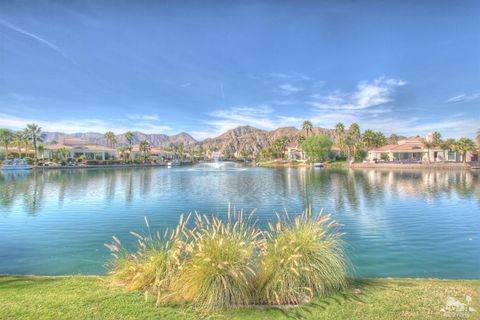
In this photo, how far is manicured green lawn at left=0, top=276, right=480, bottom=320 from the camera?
4.59m

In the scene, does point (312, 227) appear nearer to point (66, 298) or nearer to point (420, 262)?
point (66, 298)

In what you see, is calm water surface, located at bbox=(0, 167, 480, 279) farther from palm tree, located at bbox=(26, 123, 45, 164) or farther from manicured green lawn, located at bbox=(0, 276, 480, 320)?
palm tree, located at bbox=(26, 123, 45, 164)

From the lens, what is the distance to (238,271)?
510 centimetres

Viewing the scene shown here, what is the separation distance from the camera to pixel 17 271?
882 centimetres

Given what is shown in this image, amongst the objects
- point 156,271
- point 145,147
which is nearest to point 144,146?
point 145,147

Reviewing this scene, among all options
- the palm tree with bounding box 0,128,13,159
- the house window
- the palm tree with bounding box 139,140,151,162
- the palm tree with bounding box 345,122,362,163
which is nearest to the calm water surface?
the palm tree with bounding box 345,122,362,163

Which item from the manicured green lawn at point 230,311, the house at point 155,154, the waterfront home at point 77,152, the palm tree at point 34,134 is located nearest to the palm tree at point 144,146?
the house at point 155,154

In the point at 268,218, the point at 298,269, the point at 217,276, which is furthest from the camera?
the point at 268,218

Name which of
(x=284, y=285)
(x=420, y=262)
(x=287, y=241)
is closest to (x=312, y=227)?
(x=287, y=241)

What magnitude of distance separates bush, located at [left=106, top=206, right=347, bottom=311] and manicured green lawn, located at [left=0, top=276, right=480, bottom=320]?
254mm

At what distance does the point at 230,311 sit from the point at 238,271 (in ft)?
2.01

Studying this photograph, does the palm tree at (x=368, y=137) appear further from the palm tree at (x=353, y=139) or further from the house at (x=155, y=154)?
the house at (x=155, y=154)

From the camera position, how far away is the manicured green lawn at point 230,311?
4594 mm

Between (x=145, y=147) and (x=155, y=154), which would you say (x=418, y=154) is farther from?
(x=155, y=154)
